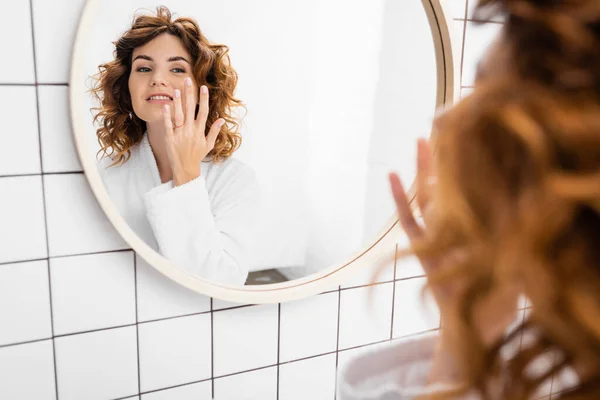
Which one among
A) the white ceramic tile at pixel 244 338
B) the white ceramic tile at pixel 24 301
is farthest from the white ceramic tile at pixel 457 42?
the white ceramic tile at pixel 24 301

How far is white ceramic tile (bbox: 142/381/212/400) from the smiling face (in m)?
0.48

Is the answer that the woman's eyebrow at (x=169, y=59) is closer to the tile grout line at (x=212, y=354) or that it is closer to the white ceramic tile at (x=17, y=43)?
the white ceramic tile at (x=17, y=43)

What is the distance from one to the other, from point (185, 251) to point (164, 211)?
8 cm

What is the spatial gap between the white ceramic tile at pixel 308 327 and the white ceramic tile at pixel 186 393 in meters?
0.16

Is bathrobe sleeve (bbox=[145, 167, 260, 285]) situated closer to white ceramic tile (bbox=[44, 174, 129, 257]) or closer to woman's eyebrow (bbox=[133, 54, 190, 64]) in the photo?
white ceramic tile (bbox=[44, 174, 129, 257])

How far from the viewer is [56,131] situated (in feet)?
2.64

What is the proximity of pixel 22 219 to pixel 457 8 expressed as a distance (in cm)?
89

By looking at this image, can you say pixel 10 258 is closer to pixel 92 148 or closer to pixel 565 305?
pixel 92 148

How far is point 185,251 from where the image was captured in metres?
0.90

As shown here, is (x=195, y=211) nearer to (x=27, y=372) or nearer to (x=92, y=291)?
(x=92, y=291)

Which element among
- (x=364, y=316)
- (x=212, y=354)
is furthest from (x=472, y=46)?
(x=212, y=354)

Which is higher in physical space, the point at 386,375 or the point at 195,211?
the point at 195,211

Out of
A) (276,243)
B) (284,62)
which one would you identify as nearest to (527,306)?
(276,243)

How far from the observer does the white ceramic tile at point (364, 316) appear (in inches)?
43.9
